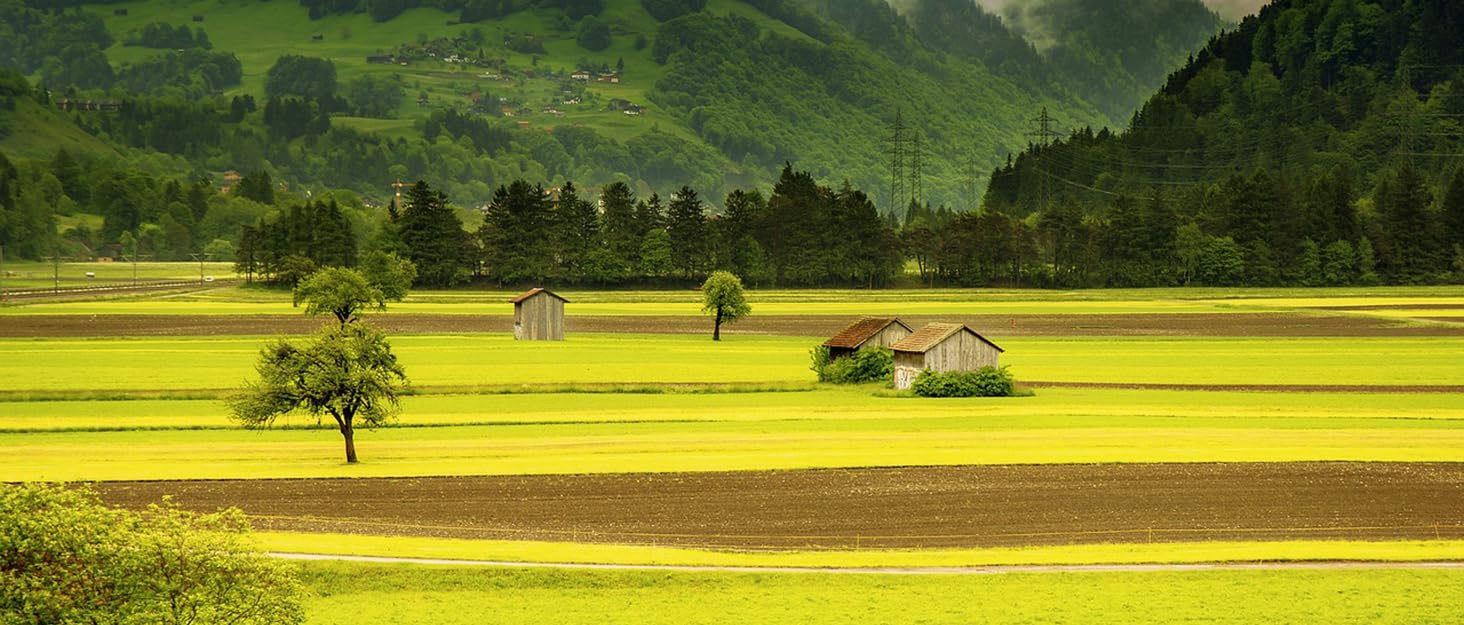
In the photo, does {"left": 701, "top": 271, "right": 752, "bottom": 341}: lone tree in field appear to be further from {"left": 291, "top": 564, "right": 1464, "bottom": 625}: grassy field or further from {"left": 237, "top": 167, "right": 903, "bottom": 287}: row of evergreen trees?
{"left": 291, "top": 564, "right": 1464, "bottom": 625}: grassy field

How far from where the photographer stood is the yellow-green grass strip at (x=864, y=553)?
39656mm

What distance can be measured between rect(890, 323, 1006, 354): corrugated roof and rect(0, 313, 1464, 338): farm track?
3693 centimetres

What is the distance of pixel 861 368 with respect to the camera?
277 feet

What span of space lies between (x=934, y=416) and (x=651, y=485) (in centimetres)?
2234

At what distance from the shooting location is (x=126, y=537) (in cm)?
2741

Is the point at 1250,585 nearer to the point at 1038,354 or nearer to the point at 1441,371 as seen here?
the point at 1441,371

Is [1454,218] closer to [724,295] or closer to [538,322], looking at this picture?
[724,295]

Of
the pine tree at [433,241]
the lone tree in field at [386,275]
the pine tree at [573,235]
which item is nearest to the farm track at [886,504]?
the lone tree in field at [386,275]

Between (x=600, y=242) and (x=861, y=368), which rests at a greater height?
(x=600, y=242)

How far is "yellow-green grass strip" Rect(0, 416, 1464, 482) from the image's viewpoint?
53781mm

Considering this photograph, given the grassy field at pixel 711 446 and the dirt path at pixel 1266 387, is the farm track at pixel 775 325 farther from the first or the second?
the grassy field at pixel 711 446

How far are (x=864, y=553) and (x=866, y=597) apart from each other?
14.3ft

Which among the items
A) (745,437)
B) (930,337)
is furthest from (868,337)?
(745,437)

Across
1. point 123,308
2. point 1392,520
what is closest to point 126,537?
point 1392,520
